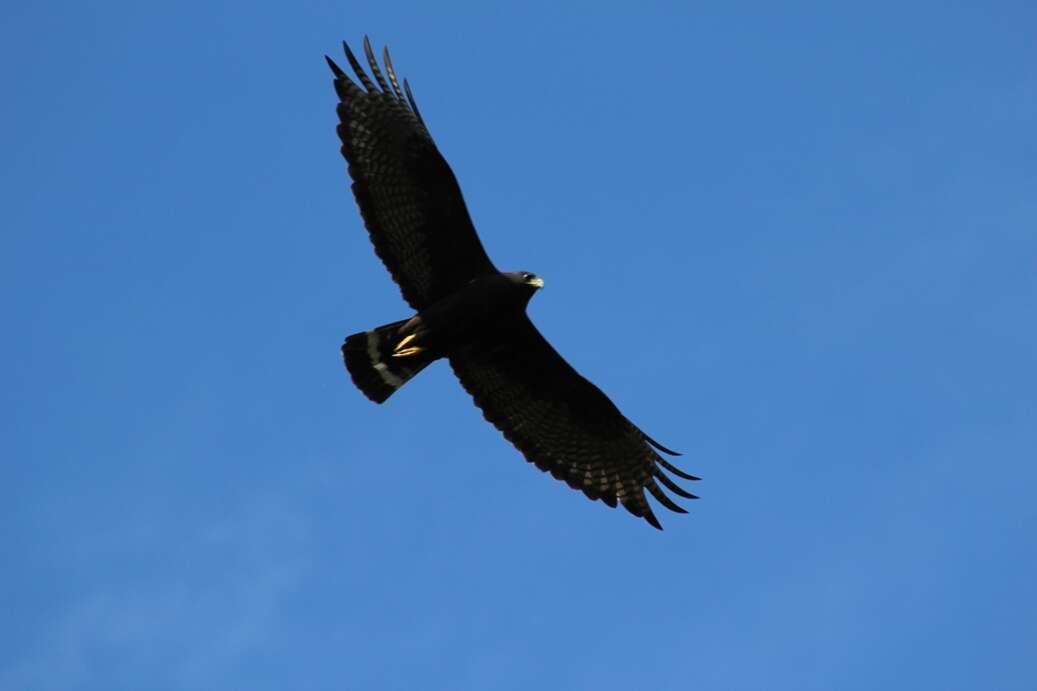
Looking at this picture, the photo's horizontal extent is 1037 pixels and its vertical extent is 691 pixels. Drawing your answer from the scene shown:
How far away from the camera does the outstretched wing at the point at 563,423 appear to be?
1387 centimetres

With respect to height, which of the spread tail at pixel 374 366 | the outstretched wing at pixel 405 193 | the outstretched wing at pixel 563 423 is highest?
the outstretched wing at pixel 405 193

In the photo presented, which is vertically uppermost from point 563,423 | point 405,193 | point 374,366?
point 405,193

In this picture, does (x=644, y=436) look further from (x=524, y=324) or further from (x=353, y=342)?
(x=353, y=342)

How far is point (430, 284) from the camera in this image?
44.1 feet

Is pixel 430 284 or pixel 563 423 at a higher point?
pixel 430 284

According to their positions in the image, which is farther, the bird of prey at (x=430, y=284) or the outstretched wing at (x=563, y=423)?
the outstretched wing at (x=563, y=423)

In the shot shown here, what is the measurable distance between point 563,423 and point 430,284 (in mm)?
2022

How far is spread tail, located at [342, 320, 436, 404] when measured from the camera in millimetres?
13578

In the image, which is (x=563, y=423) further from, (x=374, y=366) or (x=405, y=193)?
(x=405, y=193)

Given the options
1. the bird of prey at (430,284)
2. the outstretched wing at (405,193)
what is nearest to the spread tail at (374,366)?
the bird of prey at (430,284)

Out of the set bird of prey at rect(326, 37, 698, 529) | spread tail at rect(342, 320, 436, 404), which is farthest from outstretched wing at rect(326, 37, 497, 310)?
spread tail at rect(342, 320, 436, 404)

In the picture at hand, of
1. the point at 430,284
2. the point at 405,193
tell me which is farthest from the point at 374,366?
the point at 405,193

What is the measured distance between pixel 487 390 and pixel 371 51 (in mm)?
3463

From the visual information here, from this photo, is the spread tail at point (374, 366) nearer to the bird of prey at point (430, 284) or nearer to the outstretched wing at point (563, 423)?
the bird of prey at point (430, 284)
